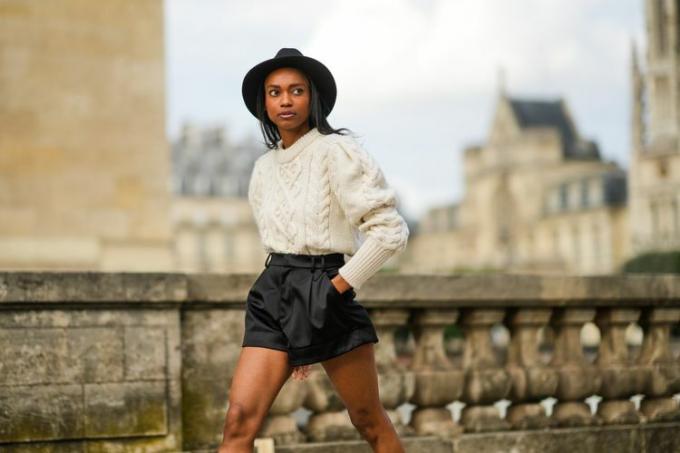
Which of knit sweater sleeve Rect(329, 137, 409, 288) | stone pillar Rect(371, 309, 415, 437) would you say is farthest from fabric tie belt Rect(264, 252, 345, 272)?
stone pillar Rect(371, 309, 415, 437)

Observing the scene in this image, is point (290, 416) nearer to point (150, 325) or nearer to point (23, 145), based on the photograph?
point (150, 325)

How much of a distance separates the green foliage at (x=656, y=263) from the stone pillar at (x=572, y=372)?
82.9 metres

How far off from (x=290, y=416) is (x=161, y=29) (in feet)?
23.9

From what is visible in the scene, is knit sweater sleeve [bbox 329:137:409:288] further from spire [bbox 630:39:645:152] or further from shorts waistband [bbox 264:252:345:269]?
spire [bbox 630:39:645:152]

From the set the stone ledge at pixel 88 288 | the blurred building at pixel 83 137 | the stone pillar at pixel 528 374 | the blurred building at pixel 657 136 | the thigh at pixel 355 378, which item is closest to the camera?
the thigh at pixel 355 378

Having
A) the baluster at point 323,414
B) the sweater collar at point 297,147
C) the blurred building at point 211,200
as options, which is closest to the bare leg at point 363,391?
the sweater collar at point 297,147

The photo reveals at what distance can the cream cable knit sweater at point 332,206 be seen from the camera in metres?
4.53

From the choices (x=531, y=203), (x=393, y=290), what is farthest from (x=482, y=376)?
(x=531, y=203)

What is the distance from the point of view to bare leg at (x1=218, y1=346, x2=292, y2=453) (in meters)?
4.47

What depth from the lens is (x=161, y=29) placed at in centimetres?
1277

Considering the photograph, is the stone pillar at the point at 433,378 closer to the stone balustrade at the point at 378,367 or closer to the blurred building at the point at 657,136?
the stone balustrade at the point at 378,367

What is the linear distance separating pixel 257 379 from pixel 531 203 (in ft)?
413

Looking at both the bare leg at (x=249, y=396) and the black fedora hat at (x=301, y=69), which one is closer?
the bare leg at (x=249, y=396)

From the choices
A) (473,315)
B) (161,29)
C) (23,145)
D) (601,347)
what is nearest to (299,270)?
(473,315)
